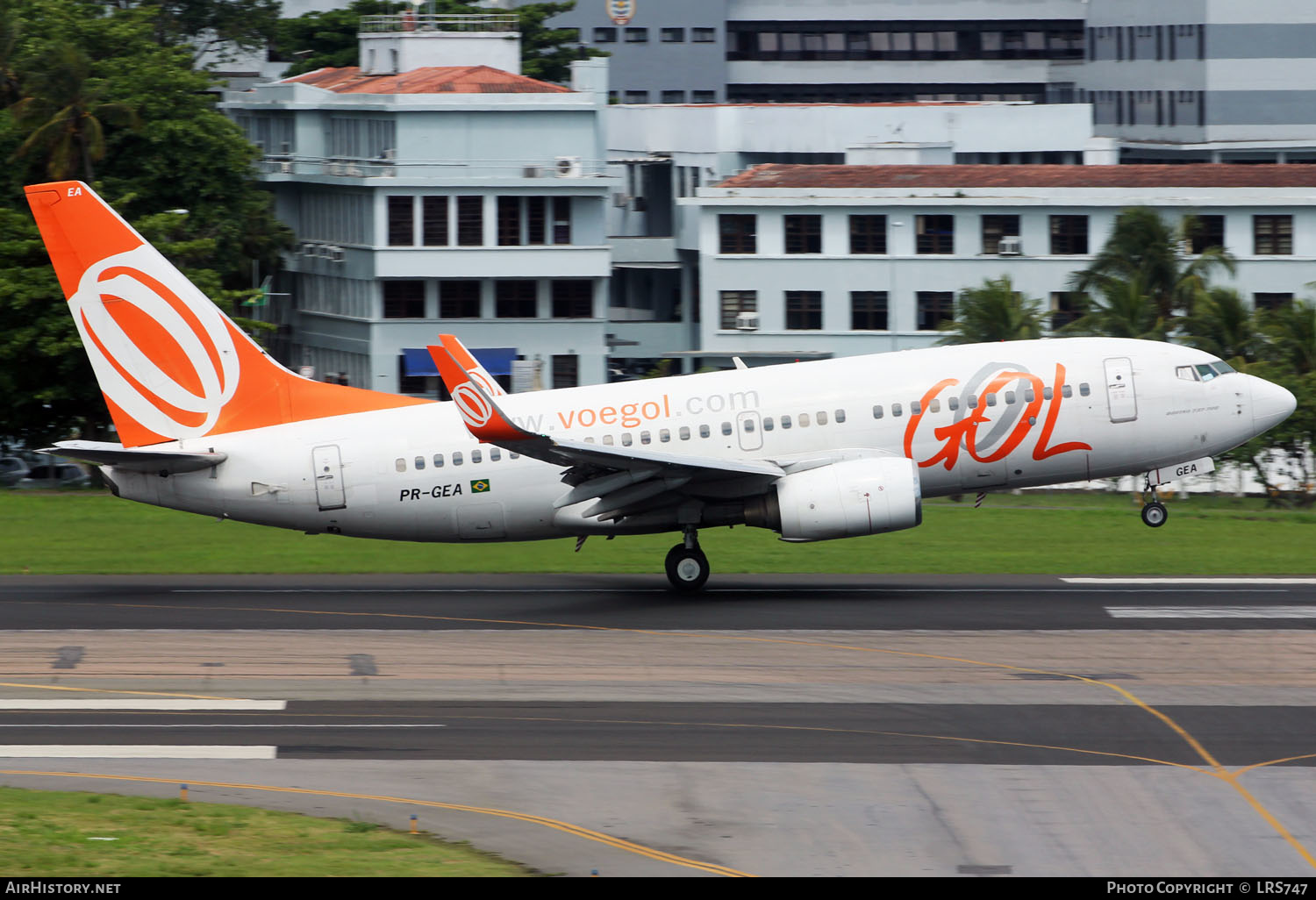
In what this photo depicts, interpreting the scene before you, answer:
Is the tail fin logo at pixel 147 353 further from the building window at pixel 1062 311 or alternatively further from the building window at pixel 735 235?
the building window at pixel 735 235

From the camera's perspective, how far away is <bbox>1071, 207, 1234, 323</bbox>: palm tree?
66.8 metres

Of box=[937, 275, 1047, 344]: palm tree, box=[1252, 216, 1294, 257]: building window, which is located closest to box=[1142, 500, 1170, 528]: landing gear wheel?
box=[937, 275, 1047, 344]: palm tree

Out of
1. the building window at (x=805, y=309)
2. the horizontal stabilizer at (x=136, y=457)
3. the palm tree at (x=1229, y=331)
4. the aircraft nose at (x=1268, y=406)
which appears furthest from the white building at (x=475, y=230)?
the aircraft nose at (x=1268, y=406)

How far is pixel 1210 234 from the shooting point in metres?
75.9

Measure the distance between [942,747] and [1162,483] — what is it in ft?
45.8

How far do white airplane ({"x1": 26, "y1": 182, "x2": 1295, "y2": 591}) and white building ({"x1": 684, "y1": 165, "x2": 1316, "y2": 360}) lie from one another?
44710mm

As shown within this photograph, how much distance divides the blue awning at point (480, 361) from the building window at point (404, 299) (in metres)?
1.73

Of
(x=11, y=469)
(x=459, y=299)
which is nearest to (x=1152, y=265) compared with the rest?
(x=459, y=299)

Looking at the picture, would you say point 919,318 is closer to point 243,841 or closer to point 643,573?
point 643,573

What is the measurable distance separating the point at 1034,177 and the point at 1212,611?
5230cm

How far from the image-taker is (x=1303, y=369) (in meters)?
57.0

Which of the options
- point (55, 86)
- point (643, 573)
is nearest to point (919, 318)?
point (55, 86)

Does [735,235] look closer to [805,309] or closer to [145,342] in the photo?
[805,309]

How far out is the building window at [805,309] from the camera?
7762 cm
